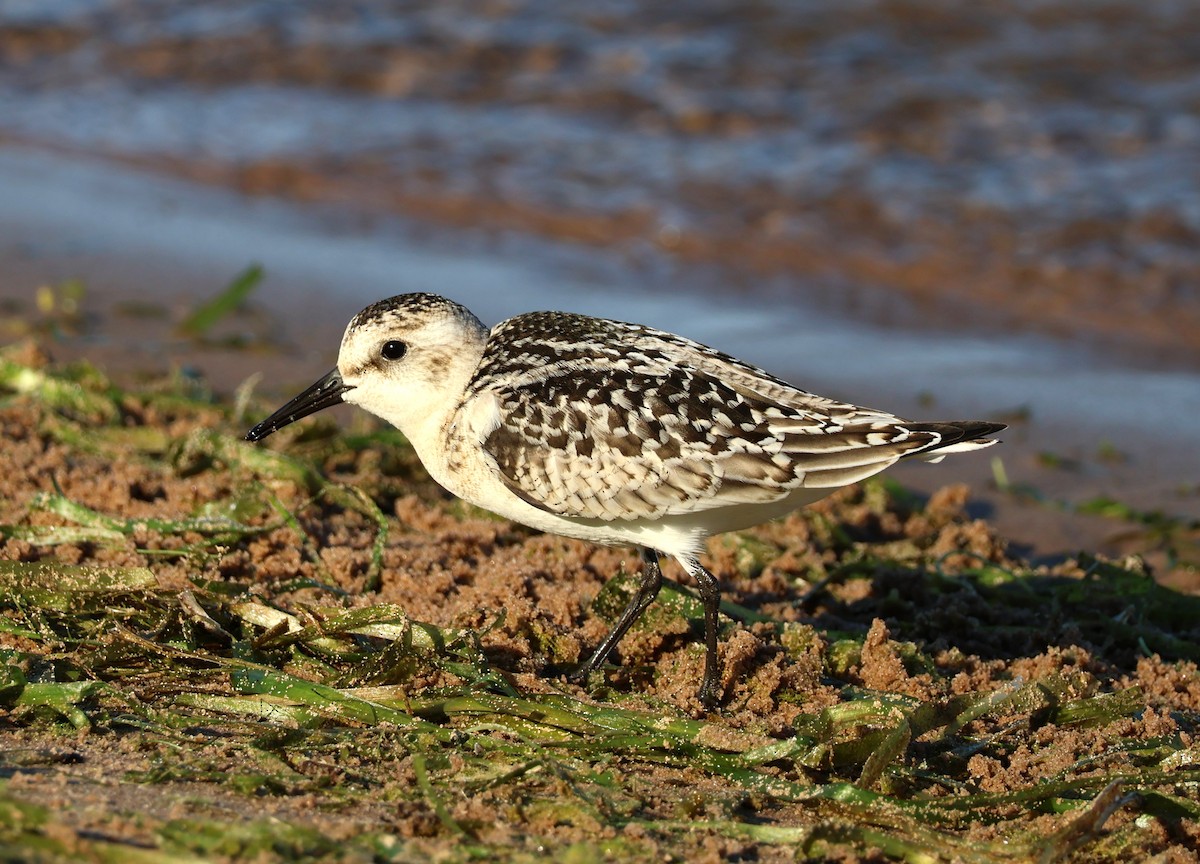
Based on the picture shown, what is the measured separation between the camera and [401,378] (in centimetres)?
508

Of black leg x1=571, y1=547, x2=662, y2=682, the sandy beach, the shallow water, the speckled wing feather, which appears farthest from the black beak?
the shallow water

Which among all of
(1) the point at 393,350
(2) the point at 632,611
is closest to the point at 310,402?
(1) the point at 393,350

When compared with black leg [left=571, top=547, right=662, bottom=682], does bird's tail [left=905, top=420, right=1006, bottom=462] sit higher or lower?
higher

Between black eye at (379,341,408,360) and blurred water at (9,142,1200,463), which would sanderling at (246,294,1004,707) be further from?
blurred water at (9,142,1200,463)

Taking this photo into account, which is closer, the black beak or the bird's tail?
the bird's tail

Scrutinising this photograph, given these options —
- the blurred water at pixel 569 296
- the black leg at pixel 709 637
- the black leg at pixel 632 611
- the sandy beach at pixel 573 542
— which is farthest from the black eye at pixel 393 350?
the blurred water at pixel 569 296

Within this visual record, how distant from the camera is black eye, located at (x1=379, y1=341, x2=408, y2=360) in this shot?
5094 mm

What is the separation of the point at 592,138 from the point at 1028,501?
23.1ft

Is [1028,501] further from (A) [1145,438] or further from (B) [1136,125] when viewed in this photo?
(B) [1136,125]

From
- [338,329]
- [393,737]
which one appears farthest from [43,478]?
[338,329]

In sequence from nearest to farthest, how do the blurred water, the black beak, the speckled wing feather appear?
the speckled wing feather
the black beak
the blurred water

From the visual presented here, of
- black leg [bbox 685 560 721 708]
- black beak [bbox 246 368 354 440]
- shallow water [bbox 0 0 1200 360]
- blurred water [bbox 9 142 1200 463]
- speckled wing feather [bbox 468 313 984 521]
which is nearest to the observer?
black leg [bbox 685 560 721 708]

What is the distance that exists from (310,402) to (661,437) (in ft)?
4.68

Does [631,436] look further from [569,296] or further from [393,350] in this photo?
[569,296]
